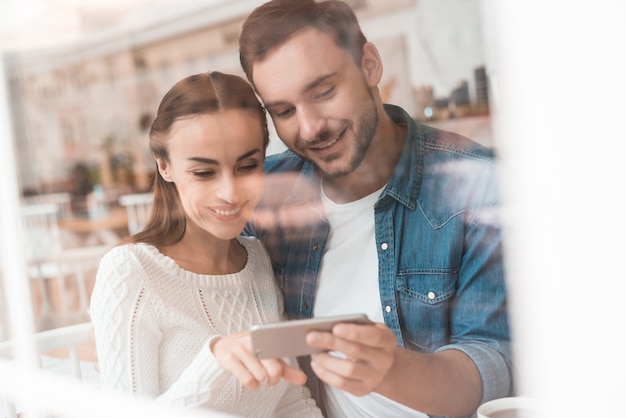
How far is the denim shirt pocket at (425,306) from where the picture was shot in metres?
1.12

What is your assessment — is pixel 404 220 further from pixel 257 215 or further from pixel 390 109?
pixel 257 215

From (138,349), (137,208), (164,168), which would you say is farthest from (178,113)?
(138,349)

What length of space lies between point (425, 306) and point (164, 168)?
0.58 metres

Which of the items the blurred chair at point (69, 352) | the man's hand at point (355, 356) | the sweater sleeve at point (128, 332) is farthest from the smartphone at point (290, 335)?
the blurred chair at point (69, 352)

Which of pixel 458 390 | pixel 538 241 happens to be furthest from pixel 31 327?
pixel 538 241

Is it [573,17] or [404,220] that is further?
[404,220]

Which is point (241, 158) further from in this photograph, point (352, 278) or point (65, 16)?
point (65, 16)

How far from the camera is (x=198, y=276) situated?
1.34m

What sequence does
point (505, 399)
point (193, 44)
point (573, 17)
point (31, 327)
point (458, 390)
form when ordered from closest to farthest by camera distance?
1. point (573, 17)
2. point (505, 399)
3. point (458, 390)
4. point (193, 44)
5. point (31, 327)

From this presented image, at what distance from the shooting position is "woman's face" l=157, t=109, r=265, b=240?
1.24 meters

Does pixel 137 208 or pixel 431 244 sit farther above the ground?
pixel 137 208

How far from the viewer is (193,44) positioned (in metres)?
1.27

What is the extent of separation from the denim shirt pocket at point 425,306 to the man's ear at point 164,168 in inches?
19.8

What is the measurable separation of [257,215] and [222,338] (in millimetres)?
242
